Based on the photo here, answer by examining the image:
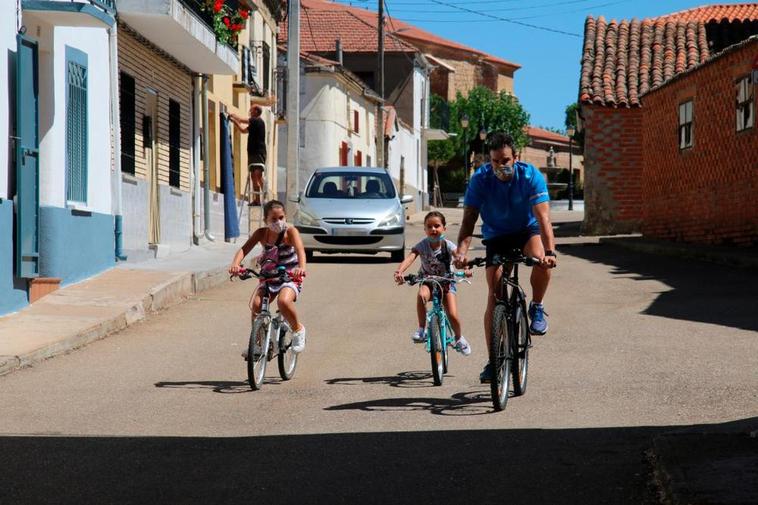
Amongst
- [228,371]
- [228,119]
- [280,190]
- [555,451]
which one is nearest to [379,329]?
[228,371]

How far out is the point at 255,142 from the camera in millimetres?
30938

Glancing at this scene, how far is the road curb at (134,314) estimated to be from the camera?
1134cm

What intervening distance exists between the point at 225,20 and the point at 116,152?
7.30 metres

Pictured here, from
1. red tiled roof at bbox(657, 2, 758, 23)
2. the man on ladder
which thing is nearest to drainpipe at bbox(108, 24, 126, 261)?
the man on ladder

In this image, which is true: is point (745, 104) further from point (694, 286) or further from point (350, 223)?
point (350, 223)

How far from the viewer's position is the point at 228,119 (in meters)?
30.7

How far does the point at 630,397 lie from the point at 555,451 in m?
2.16

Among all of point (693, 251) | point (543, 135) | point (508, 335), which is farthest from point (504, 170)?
point (543, 135)

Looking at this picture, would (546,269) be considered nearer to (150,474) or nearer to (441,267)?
(441,267)

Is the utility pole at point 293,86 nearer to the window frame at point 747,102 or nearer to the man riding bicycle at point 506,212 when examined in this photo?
the window frame at point 747,102

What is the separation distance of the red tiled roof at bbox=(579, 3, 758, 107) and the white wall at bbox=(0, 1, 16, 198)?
19535 mm

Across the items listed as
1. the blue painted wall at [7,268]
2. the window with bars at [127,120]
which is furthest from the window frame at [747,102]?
the blue painted wall at [7,268]

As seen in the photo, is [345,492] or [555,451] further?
[555,451]

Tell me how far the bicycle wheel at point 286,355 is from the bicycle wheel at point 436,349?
3.96ft
